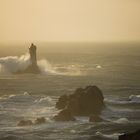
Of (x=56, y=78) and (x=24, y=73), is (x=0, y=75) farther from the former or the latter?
(x=56, y=78)

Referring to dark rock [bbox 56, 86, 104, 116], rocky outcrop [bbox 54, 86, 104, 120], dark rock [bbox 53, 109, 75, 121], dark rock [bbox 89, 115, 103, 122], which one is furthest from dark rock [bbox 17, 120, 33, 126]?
dark rock [bbox 89, 115, 103, 122]

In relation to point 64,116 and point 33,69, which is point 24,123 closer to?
point 64,116

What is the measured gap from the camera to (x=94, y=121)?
3563 inches

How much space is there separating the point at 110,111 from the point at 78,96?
6.72m

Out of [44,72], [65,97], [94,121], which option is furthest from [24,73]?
[94,121]

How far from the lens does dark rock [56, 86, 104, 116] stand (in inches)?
3814

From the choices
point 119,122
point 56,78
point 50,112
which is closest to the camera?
point 119,122

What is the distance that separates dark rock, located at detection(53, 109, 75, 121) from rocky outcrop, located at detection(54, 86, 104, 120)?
2.36 ft

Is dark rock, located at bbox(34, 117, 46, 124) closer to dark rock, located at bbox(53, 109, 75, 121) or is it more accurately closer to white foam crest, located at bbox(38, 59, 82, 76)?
dark rock, located at bbox(53, 109, 75, 121)

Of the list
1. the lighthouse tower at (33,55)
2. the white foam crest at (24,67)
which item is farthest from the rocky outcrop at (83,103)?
the white foam crest at (24,67)

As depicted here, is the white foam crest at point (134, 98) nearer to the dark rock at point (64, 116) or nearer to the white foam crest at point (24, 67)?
the dark rock at point (64, 116)

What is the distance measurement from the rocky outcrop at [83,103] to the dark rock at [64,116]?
28.3 inches

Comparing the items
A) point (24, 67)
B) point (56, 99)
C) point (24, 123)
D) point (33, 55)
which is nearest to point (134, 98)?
point (56, 99)

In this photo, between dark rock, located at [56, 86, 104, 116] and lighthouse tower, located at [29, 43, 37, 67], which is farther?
lighthouse tower, located at [29, 43, 37, 67]
